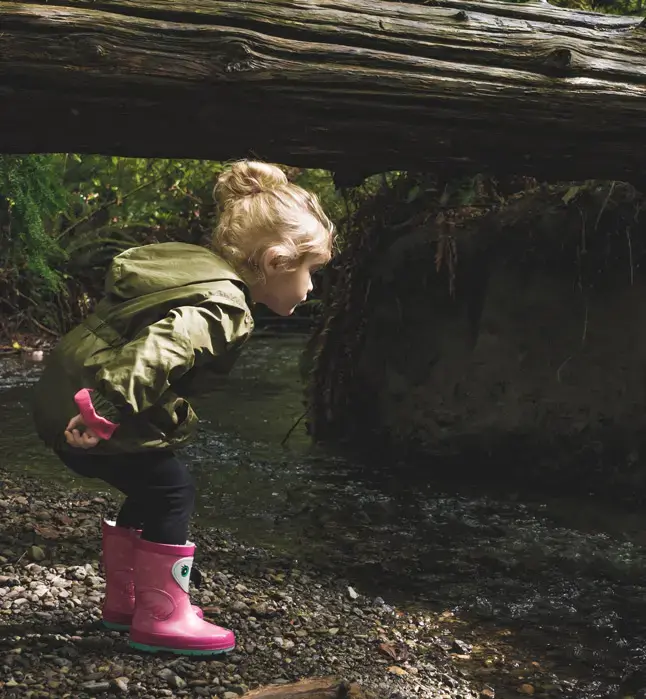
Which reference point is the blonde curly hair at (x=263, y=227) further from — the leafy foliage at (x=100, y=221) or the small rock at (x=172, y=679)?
the leafy foliage at (x=100, y=221)

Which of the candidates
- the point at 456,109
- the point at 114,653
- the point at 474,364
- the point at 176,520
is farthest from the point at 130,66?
the point at 474,364

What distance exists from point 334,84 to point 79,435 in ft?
5.20

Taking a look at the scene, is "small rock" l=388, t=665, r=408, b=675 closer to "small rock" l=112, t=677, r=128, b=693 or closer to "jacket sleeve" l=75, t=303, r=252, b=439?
"small rock" l=112, t=677, r=128, b=693

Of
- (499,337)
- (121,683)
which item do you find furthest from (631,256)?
(121,683)

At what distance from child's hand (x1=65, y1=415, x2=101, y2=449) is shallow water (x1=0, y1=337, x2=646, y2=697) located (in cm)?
157

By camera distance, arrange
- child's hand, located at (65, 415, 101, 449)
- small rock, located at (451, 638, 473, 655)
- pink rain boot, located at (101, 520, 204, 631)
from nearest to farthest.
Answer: child's hand, located at (65, 415, 101, 449)
pink rain boot, located at (101, 520, 204, 631)
small rock, located at (451, 638, 473, 655)

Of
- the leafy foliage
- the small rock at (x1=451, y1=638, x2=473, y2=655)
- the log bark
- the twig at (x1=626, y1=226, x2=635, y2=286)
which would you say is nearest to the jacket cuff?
the log bark

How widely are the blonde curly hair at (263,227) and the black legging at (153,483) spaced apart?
2.22 feet

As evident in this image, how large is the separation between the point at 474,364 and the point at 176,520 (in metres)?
3.11

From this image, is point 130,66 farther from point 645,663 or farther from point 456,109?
point 645,663

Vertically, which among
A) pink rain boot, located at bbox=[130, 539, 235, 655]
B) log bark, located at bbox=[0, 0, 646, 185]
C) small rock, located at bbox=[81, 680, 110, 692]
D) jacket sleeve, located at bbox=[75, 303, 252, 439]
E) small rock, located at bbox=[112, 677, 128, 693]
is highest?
log bark, located at bbox=[0, 0, 646, 185]

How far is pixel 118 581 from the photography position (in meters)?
3.37

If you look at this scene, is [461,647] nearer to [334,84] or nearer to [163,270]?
[163,270]

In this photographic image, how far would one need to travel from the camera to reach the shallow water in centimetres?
381
